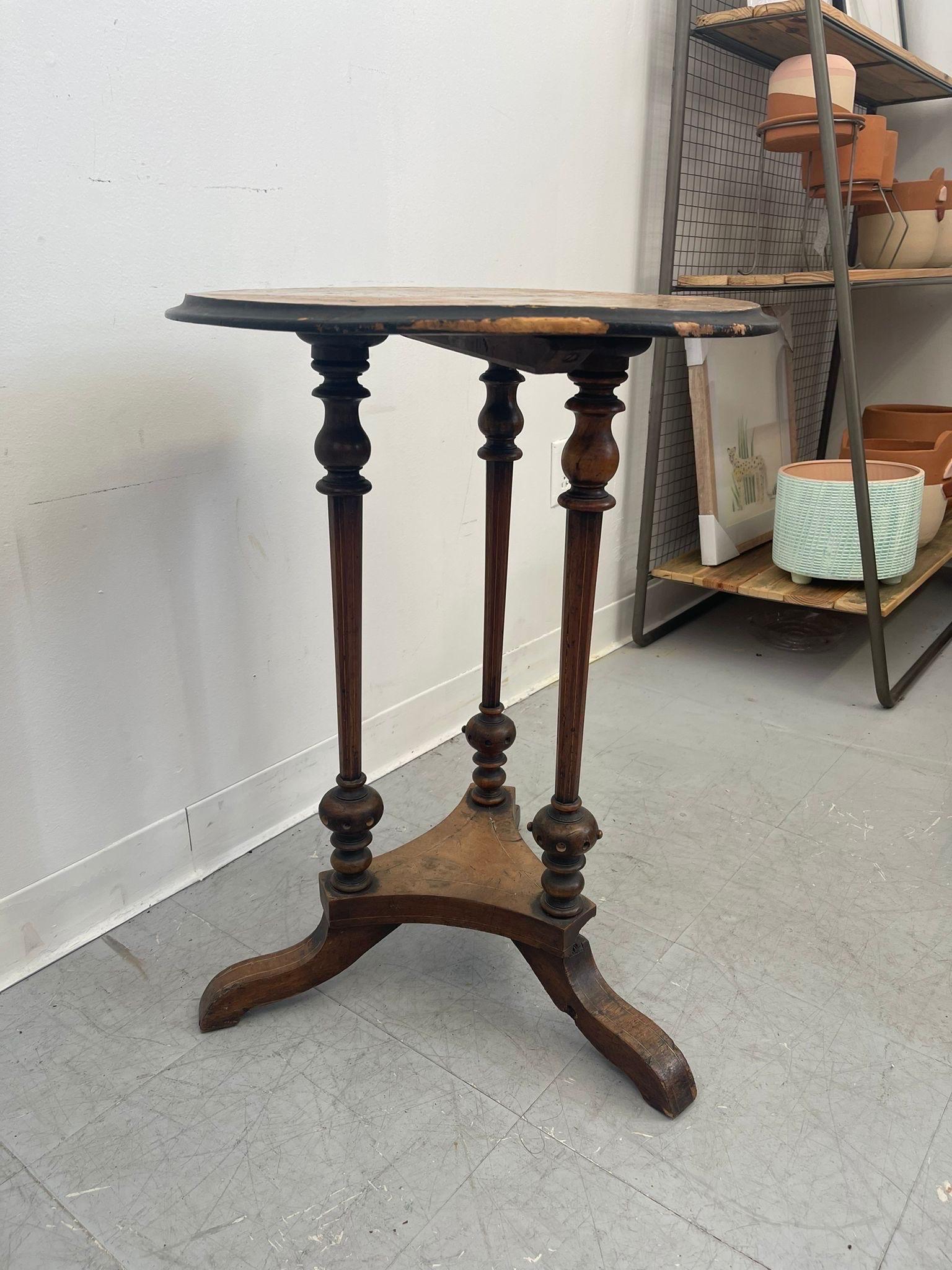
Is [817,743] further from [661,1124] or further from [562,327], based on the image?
[562,327]

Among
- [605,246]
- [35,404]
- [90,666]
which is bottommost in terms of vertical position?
[90,666]

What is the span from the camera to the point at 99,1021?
98cm

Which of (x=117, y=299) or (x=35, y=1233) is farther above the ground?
(x=117, y=299)

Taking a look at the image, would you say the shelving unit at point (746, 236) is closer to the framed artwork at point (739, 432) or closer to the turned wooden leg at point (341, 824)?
the framed artwork at point (739, 432)

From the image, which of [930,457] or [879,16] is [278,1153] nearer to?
[930,457]

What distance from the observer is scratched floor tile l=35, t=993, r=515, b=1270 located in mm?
762

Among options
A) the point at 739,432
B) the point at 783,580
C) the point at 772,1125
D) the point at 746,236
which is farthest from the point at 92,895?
the point at 746,236

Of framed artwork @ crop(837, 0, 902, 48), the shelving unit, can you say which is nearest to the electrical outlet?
the shelving unit

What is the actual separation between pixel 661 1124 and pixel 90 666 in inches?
29.1

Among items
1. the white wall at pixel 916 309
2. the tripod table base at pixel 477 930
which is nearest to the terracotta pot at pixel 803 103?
the white wall at pixel 916 309

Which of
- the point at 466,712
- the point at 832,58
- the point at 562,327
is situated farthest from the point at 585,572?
the point at 832,58

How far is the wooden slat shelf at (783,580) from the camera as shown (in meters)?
1.75

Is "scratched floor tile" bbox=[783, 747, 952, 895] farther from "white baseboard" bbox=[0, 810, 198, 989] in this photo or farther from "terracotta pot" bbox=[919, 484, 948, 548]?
"white baseboard" bbox=[0, 810, 198, 989]

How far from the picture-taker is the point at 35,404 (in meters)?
0.94
